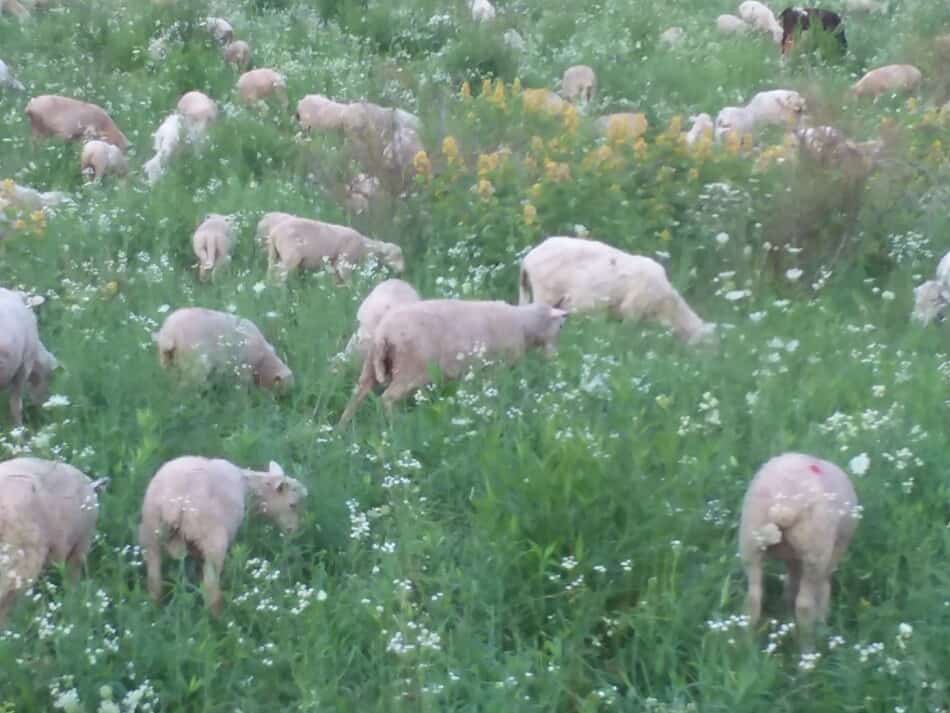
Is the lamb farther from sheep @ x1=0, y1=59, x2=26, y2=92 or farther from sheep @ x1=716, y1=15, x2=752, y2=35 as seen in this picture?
sheep @ x1=716, y1=15, x2=752, y2=35

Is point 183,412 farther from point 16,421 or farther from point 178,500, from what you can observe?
point 178,500

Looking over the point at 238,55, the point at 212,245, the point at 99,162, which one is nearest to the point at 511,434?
the point at 212,245

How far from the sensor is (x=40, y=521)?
422 centimetres

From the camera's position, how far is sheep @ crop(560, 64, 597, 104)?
12648 mm

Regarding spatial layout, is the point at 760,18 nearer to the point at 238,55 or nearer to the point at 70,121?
the point at 238,55

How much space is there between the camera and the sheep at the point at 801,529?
413 centimetres

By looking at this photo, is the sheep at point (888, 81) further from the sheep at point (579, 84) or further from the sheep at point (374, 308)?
the sheep at point (374, 308)

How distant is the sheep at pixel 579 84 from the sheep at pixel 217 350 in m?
7.07

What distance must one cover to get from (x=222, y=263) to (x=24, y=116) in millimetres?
4030

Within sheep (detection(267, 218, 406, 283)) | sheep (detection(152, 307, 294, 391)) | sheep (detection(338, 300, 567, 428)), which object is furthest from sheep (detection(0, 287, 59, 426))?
sheep (detection(267, 218, 406, 283))

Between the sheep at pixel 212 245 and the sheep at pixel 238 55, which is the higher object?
the sheep at pixel 238 55

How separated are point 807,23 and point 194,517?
1266cm

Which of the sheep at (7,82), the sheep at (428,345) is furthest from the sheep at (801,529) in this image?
the sheep at (7,82)

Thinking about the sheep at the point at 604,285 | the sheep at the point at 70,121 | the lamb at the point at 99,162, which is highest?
the sheep at the point at 70,121
